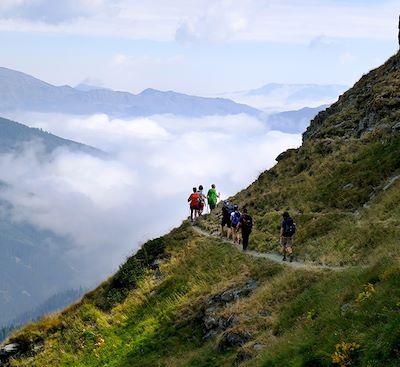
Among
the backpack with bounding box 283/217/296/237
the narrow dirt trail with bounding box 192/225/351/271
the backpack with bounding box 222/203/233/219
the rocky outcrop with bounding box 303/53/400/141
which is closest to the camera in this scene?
the narrow dirt trail with bounding box 192/225/351/271

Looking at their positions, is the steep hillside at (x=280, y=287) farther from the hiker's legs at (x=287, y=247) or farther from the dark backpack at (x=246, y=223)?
the dark backpack at (x=246, y=223)

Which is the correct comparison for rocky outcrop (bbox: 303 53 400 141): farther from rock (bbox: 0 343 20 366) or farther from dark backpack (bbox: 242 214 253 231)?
rock (bbox: 0 343 20 366)

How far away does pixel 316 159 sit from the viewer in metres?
43.6

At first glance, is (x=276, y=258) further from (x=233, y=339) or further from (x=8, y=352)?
(x=8, y=352)

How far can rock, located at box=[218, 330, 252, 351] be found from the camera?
66.6 feet

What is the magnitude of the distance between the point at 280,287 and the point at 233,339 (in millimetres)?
3375

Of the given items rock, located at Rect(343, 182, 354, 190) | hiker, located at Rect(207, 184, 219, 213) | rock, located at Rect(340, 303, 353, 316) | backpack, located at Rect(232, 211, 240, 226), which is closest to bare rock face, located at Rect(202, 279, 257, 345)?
rock, located at Rect(340, 303, 353, 316)

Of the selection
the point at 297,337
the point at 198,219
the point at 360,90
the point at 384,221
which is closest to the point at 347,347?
the point at 297,337

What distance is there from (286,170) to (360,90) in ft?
48.7

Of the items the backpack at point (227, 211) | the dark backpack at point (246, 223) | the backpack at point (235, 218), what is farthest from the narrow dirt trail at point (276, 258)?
the backpack at point (227, 211)

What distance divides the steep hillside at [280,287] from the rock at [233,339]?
0.14 feet

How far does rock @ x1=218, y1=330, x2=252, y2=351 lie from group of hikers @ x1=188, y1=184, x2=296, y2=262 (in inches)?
295

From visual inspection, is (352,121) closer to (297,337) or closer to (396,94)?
(396,94)

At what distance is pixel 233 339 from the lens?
20.7 m
